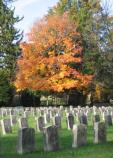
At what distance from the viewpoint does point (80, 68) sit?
54.9 m

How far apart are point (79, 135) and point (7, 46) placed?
4620 cm

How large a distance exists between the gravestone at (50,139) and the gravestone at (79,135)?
0.79 metres

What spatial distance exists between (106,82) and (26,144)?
40921mm

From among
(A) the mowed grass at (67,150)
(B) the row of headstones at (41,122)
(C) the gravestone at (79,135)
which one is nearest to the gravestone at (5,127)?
(B) the row of headstones at (41,122)

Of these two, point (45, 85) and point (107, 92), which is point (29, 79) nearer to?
point (45, 85)

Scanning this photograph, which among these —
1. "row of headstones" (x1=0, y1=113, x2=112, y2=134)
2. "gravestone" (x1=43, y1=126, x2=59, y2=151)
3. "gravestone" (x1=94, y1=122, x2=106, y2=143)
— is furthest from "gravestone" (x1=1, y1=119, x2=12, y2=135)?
"gravestone" (x1=43, y1=126, x2=59, y2=151)

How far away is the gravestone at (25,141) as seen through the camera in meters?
14.4

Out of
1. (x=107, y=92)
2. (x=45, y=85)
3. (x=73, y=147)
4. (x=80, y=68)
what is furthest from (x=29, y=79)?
(x=73, y=147)

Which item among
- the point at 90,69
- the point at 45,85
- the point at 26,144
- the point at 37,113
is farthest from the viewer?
the point at 90,69

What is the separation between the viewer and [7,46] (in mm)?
61031

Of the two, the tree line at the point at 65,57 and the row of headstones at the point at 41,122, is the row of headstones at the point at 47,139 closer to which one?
the row of headstones at the point at 41,122

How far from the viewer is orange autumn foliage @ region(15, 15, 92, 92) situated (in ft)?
164

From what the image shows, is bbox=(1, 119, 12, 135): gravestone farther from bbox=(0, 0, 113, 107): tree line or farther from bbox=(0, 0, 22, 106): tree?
bbox=(0, 0, 22, 106): tree

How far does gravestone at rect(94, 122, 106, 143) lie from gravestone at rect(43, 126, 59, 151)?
1.87 metres
